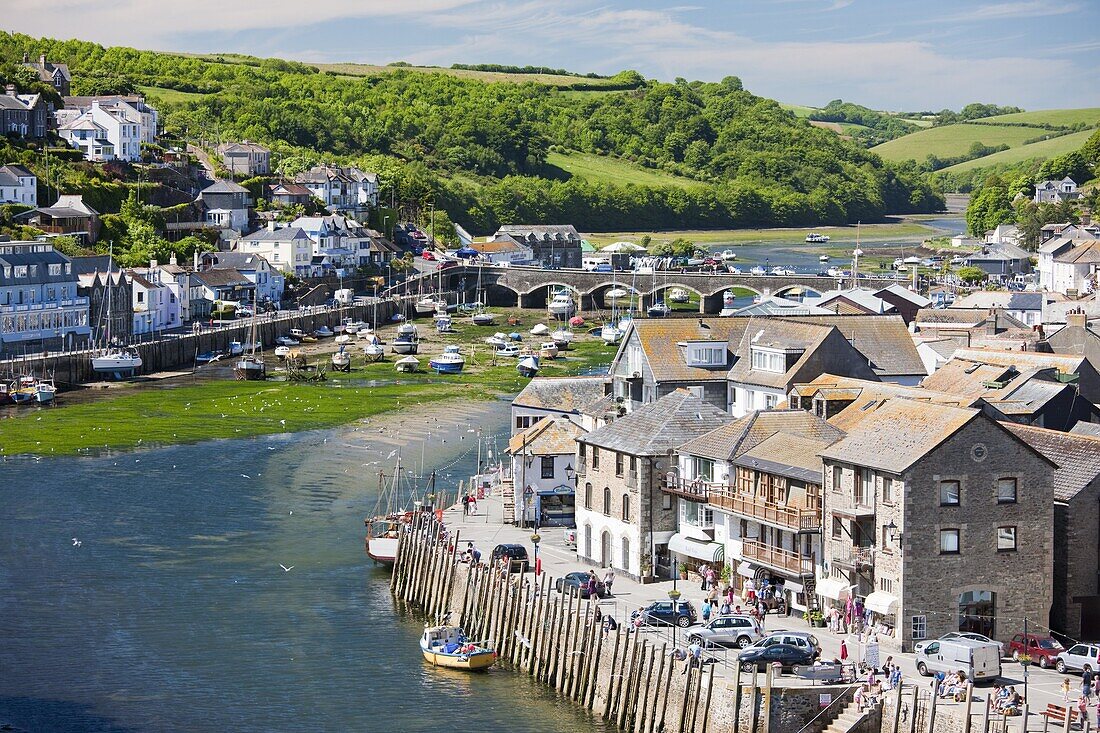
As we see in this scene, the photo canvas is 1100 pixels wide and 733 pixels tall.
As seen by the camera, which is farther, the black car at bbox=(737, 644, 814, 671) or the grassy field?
the grassy field

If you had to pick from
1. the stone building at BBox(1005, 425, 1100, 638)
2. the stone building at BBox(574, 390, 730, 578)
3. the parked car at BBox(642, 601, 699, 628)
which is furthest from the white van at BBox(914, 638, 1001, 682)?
the stone building at BBox(574, 390, 730, 578)

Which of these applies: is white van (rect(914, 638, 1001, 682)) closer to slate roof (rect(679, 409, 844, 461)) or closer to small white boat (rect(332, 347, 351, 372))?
slate roof (rect(679, 409, 844, 461))

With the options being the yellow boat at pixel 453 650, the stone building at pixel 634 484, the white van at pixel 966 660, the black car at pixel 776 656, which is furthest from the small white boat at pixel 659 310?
the white van at pixel 966 660

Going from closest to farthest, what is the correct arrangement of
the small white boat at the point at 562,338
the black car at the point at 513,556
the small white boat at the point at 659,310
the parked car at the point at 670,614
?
the parked car at the point at 670,614 < the black car at the point at 513,556 < the small white boat at the point at 562,338 < the small white boat at the point at 659,310

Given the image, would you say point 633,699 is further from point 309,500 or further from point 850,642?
point 309,500

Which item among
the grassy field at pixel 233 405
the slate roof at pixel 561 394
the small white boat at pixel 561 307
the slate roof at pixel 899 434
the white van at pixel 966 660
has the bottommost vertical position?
the grassy field at pixel 233 405

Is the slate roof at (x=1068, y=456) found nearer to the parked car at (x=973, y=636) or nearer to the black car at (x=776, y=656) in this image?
the parked car at (x=973, y=636)

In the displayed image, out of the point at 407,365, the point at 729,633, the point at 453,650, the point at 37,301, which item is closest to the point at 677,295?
the point at 407,365

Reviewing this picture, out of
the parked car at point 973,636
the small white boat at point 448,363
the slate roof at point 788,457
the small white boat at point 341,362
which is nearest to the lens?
the parked car at point 973,636
